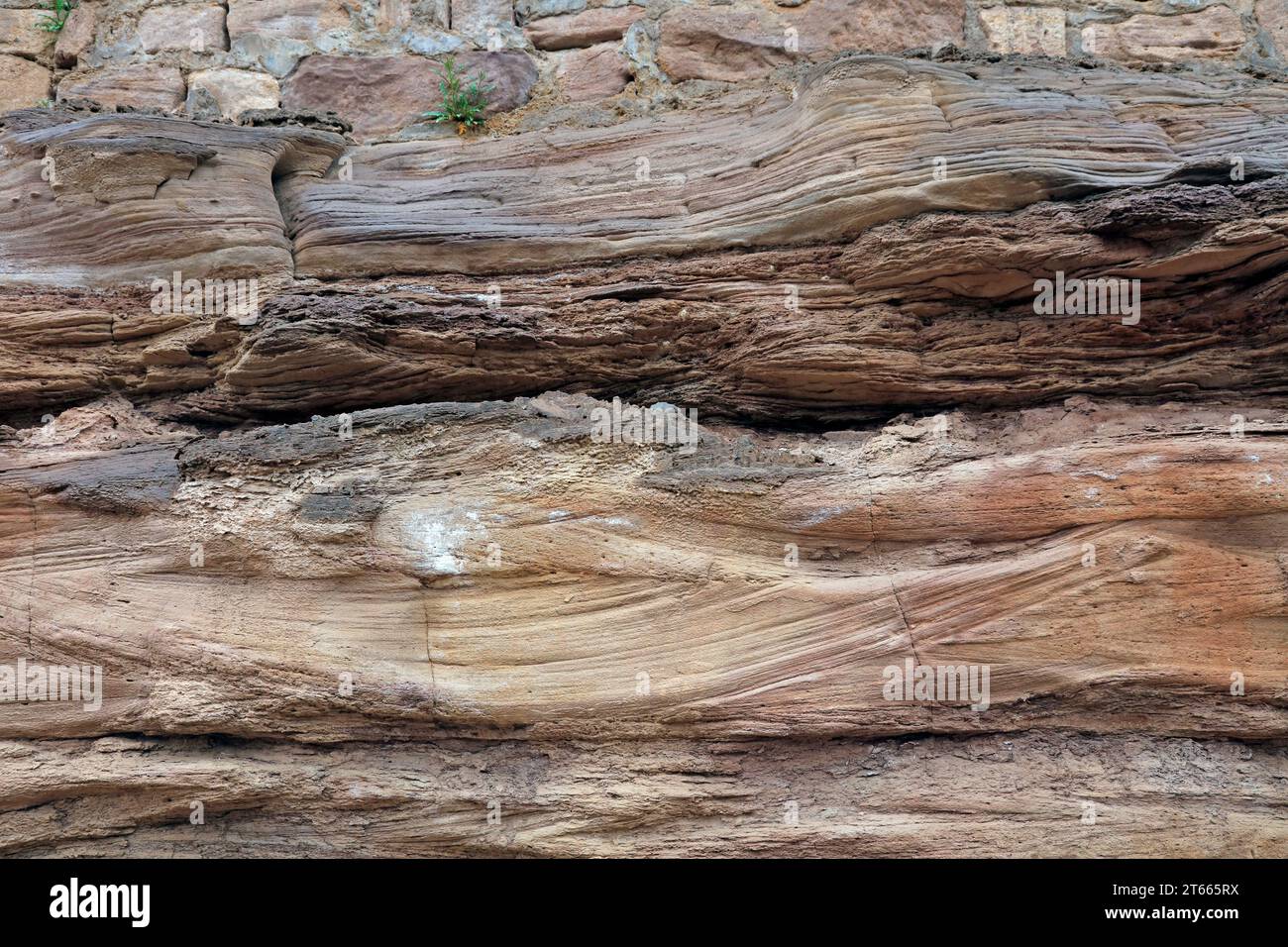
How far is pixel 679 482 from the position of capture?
4.33 m

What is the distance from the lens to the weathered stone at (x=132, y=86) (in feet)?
→ 19.3

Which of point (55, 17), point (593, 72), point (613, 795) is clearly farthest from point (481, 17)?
point (613, 795)

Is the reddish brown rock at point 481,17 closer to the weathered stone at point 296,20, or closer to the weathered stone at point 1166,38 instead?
the weathered stone at point 296,20

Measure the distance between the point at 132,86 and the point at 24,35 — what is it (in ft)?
2.65

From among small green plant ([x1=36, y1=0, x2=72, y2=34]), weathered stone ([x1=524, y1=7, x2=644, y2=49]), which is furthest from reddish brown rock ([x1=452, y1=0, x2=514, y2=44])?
small green plant ([x1=36, y1=0, x2=72, y2=34])

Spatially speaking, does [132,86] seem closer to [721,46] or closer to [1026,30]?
[721,46]

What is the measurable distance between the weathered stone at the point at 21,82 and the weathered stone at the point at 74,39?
0.12m

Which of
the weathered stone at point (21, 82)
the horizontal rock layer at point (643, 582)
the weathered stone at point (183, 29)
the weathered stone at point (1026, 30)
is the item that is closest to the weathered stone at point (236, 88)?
the weathered stone at point (183, 29)

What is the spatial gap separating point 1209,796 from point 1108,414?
59.0 inches

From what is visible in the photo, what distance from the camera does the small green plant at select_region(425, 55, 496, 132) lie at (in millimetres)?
5660

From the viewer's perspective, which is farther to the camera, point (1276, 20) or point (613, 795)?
point (1276, 20)

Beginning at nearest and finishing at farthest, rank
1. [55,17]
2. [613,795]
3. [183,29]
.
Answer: [613,795] < [183,29] < [55,17]

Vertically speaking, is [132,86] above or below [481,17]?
below

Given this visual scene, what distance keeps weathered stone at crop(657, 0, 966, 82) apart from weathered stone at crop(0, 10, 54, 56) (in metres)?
3.40
